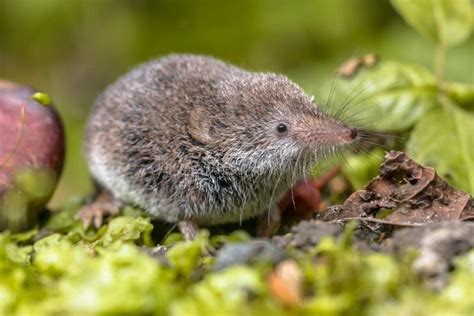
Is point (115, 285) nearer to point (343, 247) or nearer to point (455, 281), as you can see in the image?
point (343, 247)

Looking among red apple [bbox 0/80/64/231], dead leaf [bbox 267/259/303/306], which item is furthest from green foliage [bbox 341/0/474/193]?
dead leaf [bbox 267/259/303/306]

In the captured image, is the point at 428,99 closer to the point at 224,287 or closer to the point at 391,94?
the point at 391,94

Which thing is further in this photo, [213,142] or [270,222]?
[270,222]

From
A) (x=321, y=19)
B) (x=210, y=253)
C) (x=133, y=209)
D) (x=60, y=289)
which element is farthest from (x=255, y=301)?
(x=321, y=19)

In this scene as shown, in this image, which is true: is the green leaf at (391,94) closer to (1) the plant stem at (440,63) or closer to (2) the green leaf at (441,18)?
(1) the plant stem at (440,63)

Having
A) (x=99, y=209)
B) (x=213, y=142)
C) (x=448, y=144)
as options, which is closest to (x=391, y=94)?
(x=448, y=144)

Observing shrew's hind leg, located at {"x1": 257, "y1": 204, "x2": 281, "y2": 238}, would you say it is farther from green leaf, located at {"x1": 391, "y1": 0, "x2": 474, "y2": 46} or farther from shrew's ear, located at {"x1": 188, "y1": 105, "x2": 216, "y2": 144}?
green leaf, located at {"x1": 391, "y1": 0, "x2": 474, "y2": 46}
